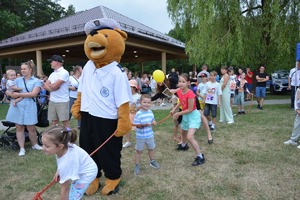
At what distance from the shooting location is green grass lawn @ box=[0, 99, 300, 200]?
352cm

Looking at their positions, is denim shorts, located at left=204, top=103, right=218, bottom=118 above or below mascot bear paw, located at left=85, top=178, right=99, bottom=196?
above

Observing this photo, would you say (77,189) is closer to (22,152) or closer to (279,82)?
(22,152)

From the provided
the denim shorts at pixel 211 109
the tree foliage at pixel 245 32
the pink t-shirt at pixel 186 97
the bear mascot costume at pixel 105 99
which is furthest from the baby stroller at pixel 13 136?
the tree foliage at pixel 245 32

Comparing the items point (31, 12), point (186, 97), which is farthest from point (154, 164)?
point (31, 12)

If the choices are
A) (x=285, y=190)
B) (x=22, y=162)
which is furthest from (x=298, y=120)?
(x=22, y=162)

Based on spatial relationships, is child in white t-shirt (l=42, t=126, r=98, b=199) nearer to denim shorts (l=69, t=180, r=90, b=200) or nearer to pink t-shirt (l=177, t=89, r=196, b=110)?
denim shorts (l=69, t=180, r=90, b=200)

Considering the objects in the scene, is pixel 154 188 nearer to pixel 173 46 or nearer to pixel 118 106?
pixel 118 106

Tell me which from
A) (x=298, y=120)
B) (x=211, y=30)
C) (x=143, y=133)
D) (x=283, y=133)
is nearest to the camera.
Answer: (x=143, y=133)

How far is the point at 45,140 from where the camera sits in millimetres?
2389

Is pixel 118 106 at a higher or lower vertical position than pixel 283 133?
higher

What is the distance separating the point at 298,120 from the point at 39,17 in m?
36.8

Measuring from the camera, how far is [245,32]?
539 inches

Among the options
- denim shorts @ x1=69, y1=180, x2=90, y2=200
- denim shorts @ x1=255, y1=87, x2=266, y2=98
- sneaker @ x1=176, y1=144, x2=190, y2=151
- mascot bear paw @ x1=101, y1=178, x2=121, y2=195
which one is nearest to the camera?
denim shorts @ x1=69, y1=180, x2=90, y2=200

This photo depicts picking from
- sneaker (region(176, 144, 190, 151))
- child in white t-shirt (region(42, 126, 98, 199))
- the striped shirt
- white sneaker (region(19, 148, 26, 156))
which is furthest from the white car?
child in white t-shirt (region(42, 126, 98, 199))
